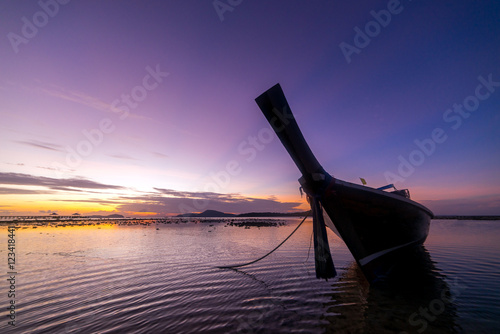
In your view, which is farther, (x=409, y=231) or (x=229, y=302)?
(x=409, y=231)

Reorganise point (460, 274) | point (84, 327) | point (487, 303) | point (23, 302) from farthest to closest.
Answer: point (460, 274), point (23, 302), point (487, 303), point (84, 327)

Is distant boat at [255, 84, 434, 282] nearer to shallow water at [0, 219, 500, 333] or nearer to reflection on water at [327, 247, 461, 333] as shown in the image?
Answer: reflection on water at [327, 247, 461, 333]

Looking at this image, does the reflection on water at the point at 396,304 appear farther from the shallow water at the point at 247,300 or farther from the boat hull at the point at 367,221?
the boat hull at the point at 367,221

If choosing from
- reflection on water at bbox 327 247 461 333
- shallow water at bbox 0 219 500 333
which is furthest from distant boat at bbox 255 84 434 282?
shallow water at bbox 0 219 500 333

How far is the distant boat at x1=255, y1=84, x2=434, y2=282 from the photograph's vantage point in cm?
621

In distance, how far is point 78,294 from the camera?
8.07m

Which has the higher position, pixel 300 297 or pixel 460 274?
pixel 300 297

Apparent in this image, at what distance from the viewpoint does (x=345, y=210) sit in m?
8.10

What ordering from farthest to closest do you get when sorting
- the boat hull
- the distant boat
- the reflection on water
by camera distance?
1. the boat hull
2. the distant boat
3. the reflection on water

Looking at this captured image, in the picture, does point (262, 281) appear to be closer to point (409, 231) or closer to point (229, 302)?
point (229, 302)

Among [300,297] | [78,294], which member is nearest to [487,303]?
[300,297]

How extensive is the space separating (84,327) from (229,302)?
13.4 ft

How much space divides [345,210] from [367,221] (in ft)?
3.95

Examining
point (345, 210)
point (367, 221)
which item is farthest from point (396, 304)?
point (345, 210)
